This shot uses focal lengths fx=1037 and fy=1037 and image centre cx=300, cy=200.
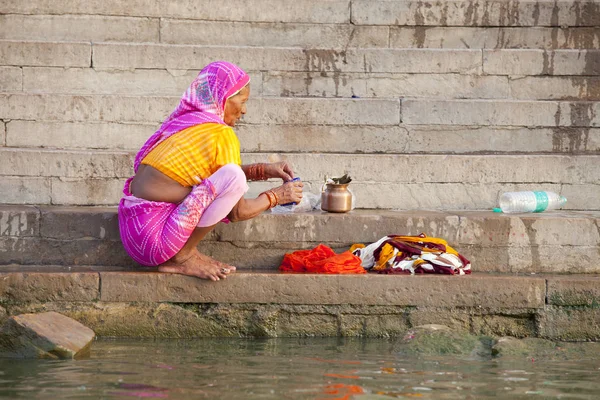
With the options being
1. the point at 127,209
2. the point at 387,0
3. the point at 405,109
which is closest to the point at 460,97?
the point at 405,109

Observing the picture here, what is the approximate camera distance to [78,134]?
308 inches

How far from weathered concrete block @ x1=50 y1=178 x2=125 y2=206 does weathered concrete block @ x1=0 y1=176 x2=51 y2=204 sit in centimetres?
6

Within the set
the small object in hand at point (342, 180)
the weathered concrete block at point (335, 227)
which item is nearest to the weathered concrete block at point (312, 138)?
the small object in hand at point (342, 180)

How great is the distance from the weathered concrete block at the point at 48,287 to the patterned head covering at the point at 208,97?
852mm

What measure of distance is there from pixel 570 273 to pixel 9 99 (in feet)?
14.0

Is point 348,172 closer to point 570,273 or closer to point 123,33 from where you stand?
point 570,273

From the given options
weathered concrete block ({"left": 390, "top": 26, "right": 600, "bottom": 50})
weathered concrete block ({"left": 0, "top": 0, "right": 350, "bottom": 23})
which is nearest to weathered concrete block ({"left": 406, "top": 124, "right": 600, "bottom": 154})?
weathered concrete block ({"left": 390, "top": 26, "right": 600, "bottom": 50})

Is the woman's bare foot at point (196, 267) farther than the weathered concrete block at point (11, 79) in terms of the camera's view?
No

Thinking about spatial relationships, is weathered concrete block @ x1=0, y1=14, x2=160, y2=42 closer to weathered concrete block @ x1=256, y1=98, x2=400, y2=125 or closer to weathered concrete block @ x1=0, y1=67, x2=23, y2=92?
weathered concrete block @ x1=0, y1=67, x2=23, y2=92

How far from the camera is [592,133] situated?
812 centimetres

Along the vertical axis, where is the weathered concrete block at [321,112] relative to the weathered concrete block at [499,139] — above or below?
above

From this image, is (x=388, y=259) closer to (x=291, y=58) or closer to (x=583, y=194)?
(x=583, y=194)

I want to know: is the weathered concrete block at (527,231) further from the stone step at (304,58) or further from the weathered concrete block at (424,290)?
the stone step at (304,58)

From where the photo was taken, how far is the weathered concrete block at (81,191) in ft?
24.1
